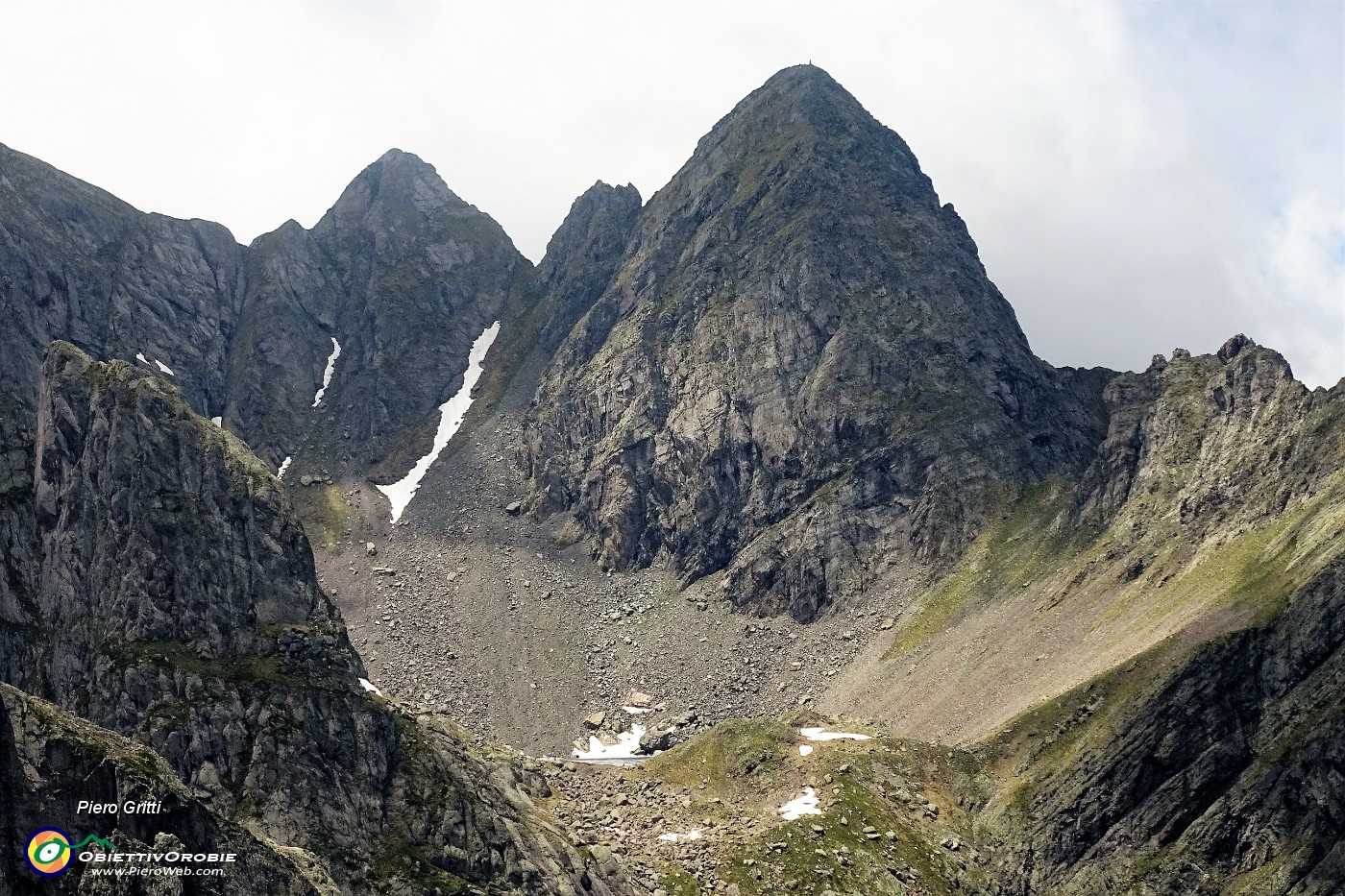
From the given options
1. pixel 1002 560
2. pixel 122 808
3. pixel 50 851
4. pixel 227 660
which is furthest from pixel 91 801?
pixel 1002 560

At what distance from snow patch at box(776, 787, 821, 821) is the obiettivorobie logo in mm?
57941

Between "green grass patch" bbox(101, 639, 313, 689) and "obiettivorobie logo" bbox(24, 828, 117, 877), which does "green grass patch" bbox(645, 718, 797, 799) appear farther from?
"obiettivorobie logo" bbox(24, 828, 117, 877)

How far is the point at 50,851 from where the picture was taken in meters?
43.5

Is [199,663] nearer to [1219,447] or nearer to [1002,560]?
[1002,560]

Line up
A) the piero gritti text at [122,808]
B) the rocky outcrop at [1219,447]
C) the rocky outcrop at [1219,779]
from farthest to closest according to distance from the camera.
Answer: the rocky outcrop at [1219,447] → the rocky outcrop at [1219,779] → the piero gritti text at [122,808]

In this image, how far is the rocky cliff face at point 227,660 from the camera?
75750 millimetres

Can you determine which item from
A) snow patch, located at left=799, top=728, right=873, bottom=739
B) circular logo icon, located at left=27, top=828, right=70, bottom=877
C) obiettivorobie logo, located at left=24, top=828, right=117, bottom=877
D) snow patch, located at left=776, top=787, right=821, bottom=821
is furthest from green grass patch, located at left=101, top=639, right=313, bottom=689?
snow patch, located at left=799, top=728, right=873, bottom=739

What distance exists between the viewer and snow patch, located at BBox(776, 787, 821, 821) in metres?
90.3

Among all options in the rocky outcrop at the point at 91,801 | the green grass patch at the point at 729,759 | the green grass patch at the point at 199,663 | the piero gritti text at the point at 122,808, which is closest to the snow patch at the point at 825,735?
the green grass patch at the point at 729,759

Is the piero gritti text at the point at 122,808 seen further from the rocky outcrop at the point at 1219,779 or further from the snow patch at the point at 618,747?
the snow patch at the point at 618,747

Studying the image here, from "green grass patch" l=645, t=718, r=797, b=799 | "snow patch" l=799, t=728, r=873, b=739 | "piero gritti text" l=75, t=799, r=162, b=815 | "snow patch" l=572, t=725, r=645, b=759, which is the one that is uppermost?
"piero gritti text" l=75, t=799, r=162, b=815

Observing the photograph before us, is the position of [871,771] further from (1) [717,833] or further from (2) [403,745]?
(2) [403,745]

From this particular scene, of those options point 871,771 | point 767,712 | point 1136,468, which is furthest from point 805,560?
point 871,771

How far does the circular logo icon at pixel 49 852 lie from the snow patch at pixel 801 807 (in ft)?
191
